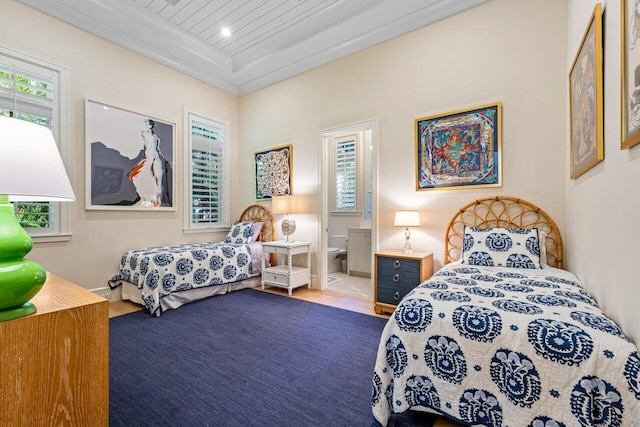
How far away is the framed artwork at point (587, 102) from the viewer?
1.60m

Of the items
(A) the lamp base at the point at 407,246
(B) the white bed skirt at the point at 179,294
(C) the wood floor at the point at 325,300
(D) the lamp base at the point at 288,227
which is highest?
(D) the lamp base at the point at 288,227

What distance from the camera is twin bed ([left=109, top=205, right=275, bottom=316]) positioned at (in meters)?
3.18

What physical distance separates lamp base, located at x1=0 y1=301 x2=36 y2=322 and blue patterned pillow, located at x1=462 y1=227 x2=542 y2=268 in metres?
2.80

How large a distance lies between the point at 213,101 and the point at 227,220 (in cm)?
201

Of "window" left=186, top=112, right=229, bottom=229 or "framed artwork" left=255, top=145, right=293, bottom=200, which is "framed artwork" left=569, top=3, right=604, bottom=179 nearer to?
"framed artwork" left=255, top=145, right=293, bottom=200

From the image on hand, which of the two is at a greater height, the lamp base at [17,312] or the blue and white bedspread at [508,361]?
the lamp base at [17,312]

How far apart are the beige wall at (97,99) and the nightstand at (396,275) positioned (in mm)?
3016

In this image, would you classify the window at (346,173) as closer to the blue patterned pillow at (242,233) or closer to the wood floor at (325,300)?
the blue patterned pillow at (242,233)

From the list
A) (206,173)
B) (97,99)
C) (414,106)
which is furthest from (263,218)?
(414,106)

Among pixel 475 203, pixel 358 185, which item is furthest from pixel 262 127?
pixel 475 203

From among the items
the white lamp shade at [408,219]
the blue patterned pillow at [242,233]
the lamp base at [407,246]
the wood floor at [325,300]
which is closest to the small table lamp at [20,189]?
the wood floor at [325,300]

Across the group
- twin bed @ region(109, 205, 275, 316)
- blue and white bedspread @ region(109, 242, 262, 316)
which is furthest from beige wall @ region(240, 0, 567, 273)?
blue and white bedspread @ region(109, 242, 262, 316)

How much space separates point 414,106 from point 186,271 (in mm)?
3299

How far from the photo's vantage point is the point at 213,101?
15.9 ft
